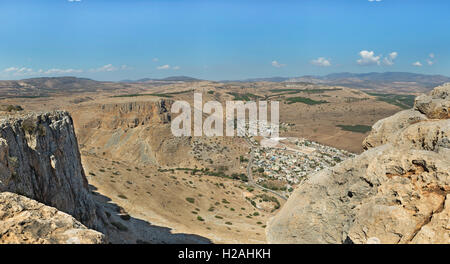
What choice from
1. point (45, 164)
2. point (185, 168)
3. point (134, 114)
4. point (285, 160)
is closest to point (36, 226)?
point (45, 164)

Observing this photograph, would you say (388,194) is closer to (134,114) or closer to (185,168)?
(185,168)

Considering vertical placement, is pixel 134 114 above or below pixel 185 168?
above

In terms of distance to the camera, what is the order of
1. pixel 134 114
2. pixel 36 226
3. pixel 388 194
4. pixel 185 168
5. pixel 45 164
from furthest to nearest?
pixel 134 114
pixel 185 168
pixel 45 164
pixel 388 194
pixel 36 226

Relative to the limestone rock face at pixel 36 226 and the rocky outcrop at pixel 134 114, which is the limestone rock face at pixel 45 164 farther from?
the rocky outcrop at pixel 134 114

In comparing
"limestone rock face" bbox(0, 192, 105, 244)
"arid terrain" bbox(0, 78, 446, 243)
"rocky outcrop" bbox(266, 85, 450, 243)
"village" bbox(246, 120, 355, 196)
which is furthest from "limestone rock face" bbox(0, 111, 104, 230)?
"village" bbox(246, 120, 355, 196)

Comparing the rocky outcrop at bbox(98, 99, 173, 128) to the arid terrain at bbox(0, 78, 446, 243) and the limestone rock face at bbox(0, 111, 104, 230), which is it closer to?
the arid terrain at bbox(0, 78, 446, 243)

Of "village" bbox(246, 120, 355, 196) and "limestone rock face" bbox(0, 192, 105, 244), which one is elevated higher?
"limestone rock face" bbox(0, 192, 105, 244)
